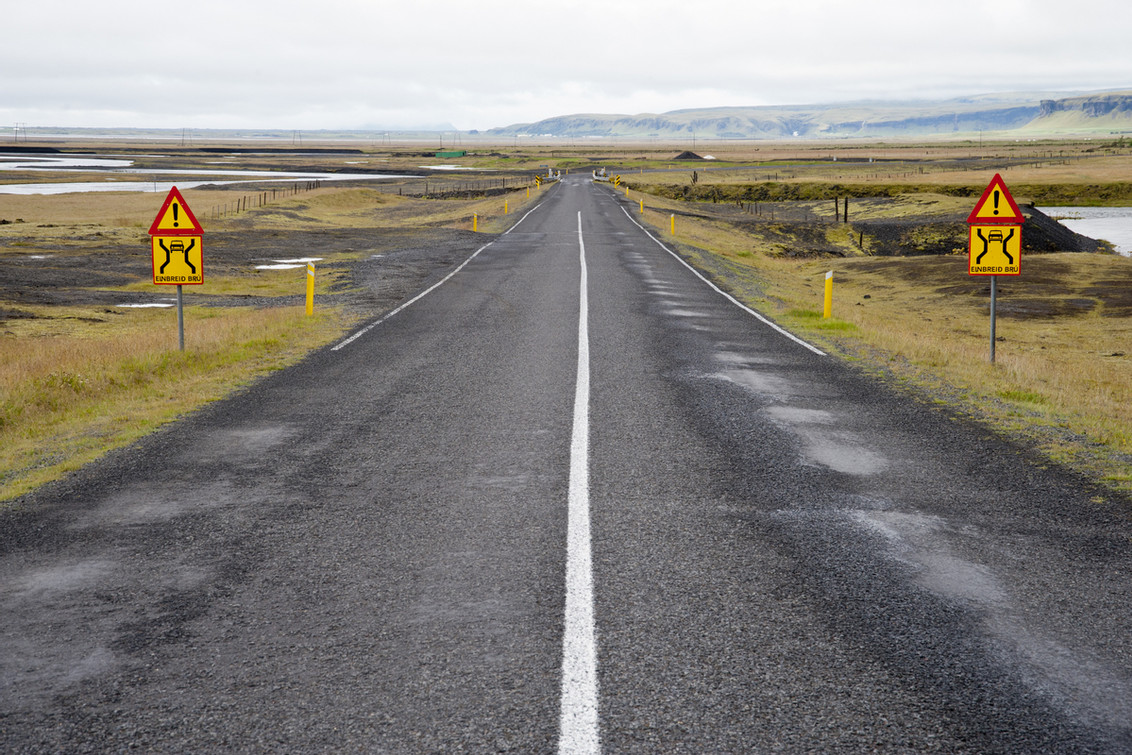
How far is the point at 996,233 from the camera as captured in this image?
1362cm

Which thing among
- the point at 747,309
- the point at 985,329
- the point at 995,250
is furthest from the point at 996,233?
the point at 985,329

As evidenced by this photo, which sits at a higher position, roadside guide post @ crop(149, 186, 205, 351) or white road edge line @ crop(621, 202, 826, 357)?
roadside guide post @ crop(149, 186, 205, 351)

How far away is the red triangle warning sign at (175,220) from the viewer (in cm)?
1326

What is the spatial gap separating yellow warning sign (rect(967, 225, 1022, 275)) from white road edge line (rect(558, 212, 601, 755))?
8.36 metres

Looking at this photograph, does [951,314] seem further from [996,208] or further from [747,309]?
[996,208]

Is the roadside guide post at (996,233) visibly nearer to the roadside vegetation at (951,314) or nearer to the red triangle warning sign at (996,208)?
the red triangle warning sign at (996,208)

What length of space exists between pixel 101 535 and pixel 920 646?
5615 millimetres

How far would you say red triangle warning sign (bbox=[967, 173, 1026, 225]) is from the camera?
519 inches

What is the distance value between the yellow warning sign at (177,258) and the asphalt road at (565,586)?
12.7ft

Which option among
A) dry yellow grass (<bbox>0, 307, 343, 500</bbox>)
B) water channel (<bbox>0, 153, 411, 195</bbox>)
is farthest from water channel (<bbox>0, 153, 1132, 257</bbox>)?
dry yellow grass (<bbox>0, 307, 343, 500</bbox>)

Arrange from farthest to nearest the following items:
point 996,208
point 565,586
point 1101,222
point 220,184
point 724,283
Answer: point 220,184
point 1101,222
point 724,283
point 996,208
point 565,586

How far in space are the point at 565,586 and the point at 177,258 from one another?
418 inches

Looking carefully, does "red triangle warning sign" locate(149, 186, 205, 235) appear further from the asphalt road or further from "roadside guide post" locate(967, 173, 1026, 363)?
"roadside guide post" locate(967, 173, 1026, 363)

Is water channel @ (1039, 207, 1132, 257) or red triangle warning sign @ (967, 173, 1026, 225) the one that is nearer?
red triangle warning sign @ (967, 173, 1026, 225)
